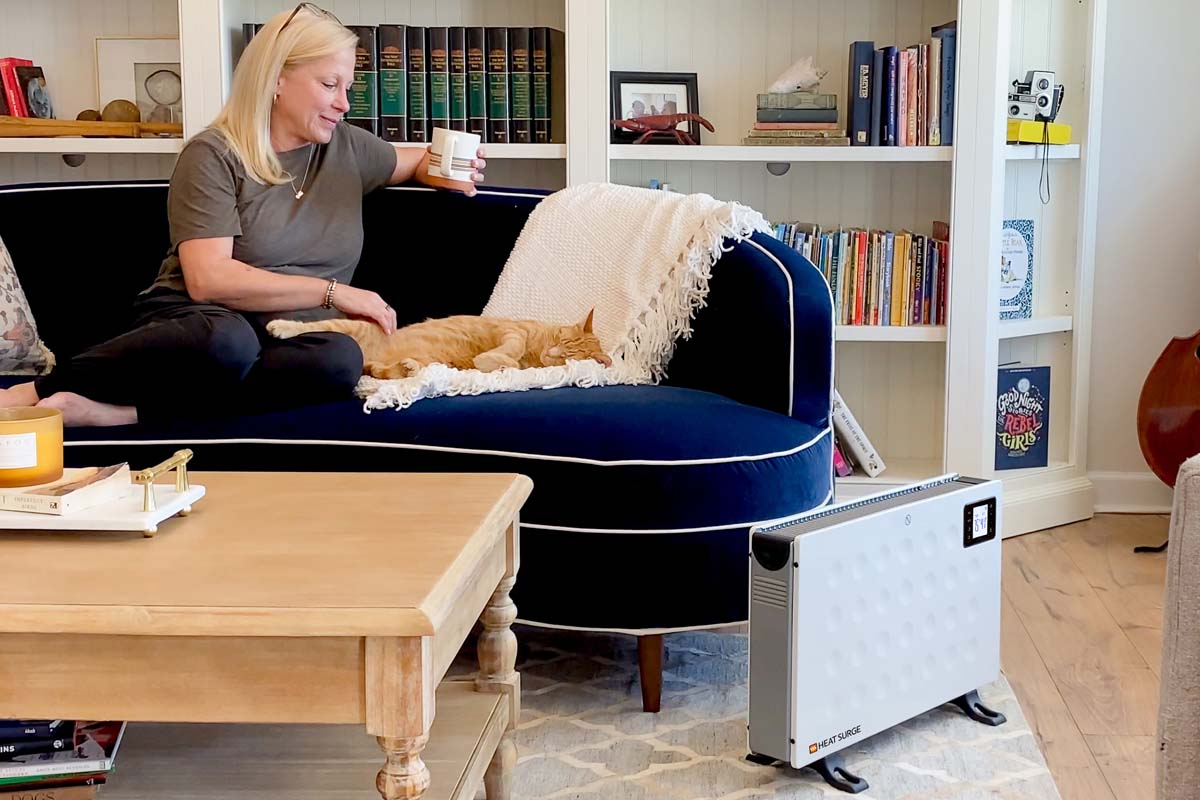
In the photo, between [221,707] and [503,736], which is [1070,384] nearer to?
[503,736]

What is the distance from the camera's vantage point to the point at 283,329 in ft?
7.59

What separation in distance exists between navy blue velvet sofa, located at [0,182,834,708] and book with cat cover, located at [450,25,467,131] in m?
1.03

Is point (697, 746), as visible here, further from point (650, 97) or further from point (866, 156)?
point (650, 97)

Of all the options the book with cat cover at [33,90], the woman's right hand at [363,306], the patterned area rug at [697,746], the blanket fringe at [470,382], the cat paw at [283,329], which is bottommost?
the patterned area rug at [697,746]

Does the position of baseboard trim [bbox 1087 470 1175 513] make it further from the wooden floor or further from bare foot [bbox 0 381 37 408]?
bare foot [bbox 0 381 37 408]

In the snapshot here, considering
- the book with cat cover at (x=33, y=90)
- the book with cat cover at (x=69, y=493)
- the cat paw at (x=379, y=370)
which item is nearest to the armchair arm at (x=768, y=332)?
the cat paw at (x=379, y=370)

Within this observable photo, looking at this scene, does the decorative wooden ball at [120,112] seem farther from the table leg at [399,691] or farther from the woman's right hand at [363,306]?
the table leg at [399,691]

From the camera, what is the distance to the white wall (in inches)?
124

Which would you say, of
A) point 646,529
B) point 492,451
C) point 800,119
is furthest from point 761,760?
point 800,119

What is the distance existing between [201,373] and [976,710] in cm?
131

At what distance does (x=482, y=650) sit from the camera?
161 cm

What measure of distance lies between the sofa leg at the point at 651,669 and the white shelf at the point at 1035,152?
5.11 ft

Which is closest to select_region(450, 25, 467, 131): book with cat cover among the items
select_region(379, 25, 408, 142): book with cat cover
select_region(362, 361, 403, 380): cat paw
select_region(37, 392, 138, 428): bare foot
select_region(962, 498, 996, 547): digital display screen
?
select_region(379, 25, 408, 142): book with cat cover

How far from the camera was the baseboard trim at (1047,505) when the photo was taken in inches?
122
